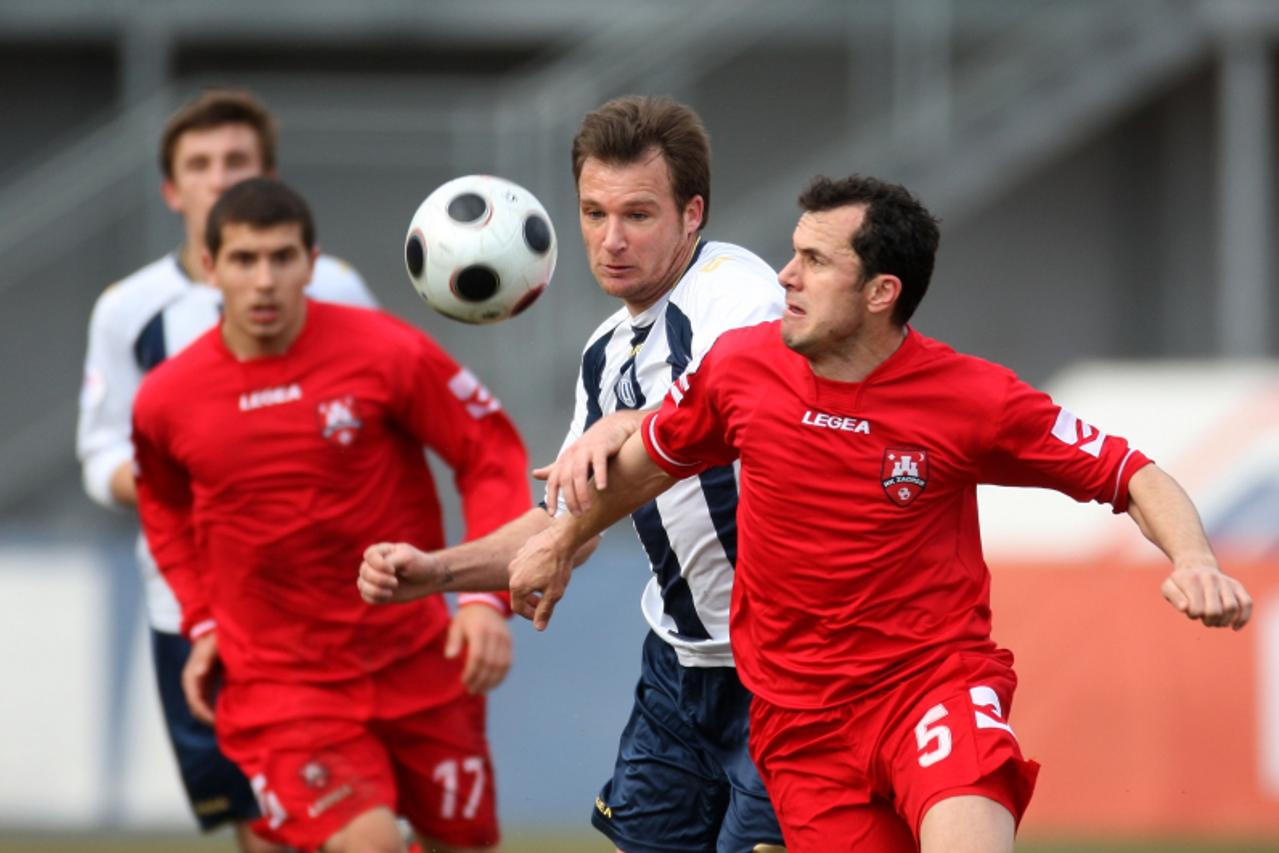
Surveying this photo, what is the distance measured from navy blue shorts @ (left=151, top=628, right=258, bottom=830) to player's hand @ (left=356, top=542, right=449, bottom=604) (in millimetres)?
2395

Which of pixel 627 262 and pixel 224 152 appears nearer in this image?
pixel 627 262

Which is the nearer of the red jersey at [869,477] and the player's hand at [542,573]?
the red jersey at [869,477]

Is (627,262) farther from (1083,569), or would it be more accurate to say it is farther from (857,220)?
(1083,569)

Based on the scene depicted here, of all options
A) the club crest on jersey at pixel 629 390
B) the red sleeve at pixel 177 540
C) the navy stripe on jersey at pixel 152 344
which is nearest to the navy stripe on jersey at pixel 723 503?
the club crest on jersey at pixel 629 390

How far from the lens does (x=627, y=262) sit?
5.32 meters

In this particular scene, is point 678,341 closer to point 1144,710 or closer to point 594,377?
point 594,377

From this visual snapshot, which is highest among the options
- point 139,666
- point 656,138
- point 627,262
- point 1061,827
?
point 656,138

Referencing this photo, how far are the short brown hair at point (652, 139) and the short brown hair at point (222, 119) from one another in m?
2.36

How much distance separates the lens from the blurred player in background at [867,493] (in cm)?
473

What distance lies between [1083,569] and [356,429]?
5.26 metres

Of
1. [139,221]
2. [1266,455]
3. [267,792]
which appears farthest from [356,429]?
[139,221]

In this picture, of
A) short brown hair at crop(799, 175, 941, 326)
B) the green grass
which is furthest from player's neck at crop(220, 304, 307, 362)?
the green grass

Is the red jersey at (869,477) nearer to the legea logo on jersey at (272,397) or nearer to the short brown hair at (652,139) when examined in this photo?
the short brown hair at (652,139)

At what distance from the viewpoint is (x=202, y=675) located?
660 cm
